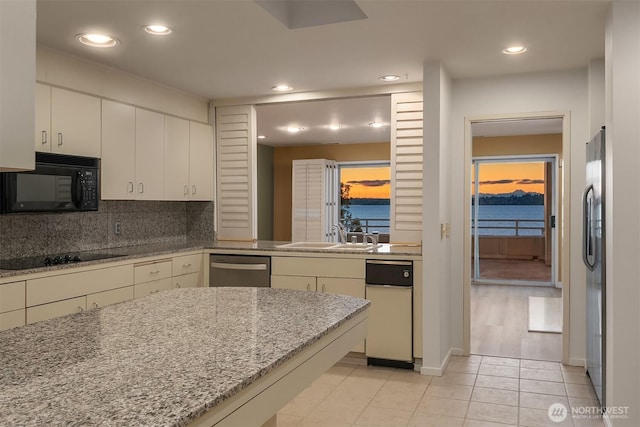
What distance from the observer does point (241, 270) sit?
4.44 m

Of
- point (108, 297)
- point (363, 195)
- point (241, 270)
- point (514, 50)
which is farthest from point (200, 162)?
point (363, 195)

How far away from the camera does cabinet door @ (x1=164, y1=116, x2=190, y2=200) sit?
14.9 feet

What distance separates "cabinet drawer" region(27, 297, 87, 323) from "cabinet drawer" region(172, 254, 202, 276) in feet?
3.17

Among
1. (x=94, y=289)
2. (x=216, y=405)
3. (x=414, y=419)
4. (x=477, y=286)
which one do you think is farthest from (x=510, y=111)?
(x=477, y=286)

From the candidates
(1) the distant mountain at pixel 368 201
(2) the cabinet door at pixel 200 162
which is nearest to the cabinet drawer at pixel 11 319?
(2) the cabinet door at pixel 200 162

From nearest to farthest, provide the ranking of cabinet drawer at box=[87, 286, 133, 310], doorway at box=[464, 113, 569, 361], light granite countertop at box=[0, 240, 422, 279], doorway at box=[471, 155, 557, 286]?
cabinet drawer at box=[87, 286, 133, 310] < light granite countertop at box=[0, 240, 422, 279] < doorway at box=[464, 113, 569, 361] < doorway at box=[471, 155, 557, 286]

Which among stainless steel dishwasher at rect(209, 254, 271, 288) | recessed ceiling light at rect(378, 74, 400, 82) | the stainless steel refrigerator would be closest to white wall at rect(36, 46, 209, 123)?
stainless steel dishwasher at rect(209, 254, 271, 288)

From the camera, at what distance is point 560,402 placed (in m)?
3.38

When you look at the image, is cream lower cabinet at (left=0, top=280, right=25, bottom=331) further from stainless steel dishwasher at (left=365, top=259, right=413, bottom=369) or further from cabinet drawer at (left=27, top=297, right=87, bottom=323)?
stainless steel dishwasher at (left=365, top=259, right=413, bottom=369)

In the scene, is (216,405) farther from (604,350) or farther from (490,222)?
(490,222)

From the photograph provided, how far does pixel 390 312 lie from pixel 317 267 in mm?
675

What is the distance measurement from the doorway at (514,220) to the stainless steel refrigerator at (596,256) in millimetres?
4917

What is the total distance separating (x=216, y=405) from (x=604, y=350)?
8.63ft

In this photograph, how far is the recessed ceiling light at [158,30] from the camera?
3113 mm
